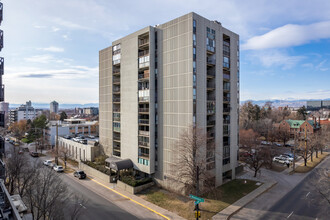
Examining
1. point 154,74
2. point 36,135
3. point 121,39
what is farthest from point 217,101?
point 36,135

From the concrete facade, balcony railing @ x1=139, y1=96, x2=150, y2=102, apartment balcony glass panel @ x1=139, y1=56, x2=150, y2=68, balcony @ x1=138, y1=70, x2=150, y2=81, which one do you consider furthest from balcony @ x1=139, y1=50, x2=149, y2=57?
the concrete facade

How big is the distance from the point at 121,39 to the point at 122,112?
547 inches

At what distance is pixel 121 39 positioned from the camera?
122ft

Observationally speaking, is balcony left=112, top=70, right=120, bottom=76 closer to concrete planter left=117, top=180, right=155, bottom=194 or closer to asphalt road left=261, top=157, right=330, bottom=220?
concrete planter left=117, top=180, right=155, bottom=194

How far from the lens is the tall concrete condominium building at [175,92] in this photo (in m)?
28.3

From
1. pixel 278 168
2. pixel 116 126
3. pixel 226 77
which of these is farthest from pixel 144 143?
pixel 278 168

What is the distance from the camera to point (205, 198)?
26922 mm

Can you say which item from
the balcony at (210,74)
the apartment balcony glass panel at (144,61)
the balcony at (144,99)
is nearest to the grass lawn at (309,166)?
the balcony at (210,74)

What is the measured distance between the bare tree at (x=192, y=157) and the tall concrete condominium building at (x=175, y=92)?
3.96ft

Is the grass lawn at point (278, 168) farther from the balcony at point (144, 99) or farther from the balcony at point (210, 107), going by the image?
the balcony at point (144, 99)

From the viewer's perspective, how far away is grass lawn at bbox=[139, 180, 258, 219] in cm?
2358

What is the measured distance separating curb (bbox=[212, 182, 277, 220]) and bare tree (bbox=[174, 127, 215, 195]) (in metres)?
3.75

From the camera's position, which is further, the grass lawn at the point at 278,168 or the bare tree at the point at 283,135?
the bare tree at the point at 283,135

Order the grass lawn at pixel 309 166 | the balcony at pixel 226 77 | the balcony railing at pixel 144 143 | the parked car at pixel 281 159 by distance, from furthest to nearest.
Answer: the parked car at pixel 281 159 < the grass lawn at pixel 309 166 < the balcony at pixel 226 77 < the balcony railing at pixel 144 143
